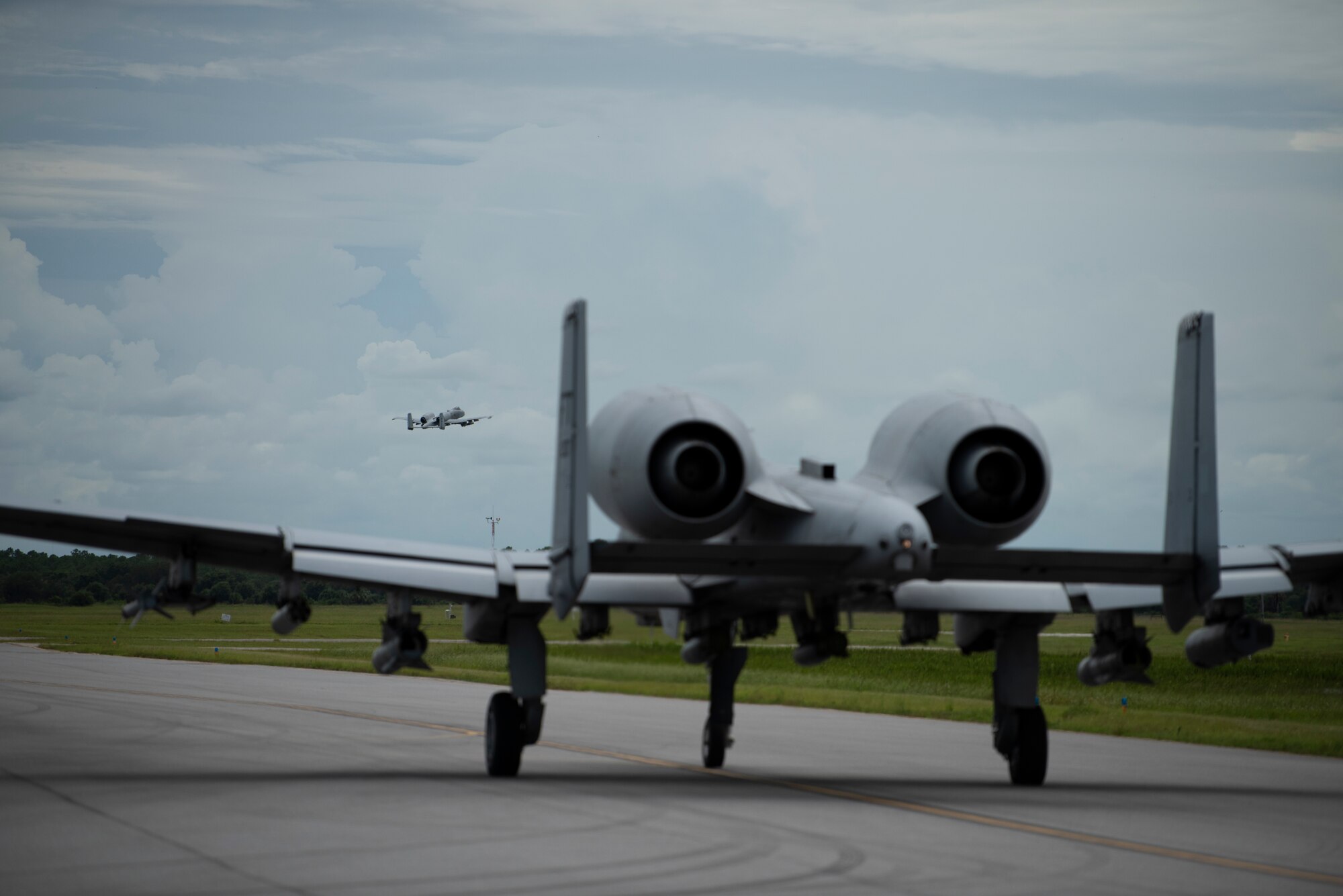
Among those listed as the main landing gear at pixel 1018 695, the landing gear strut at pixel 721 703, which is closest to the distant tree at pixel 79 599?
the landing gear strut at pixel 721 703

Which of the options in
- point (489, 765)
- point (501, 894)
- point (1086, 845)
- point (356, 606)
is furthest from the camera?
point (356, 606)

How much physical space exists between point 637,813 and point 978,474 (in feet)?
16.7

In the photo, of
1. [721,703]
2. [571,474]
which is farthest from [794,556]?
[721,703]

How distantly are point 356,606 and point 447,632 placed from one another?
61.5 meters

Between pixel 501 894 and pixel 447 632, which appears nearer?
pixel 501 894

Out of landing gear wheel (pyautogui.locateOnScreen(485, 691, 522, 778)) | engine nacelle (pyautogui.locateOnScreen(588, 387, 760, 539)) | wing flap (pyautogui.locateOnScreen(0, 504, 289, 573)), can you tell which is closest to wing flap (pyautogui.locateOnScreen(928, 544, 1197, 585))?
engine nacelle (pyautogui.locateOnScreen(588, 387, 760, 539))

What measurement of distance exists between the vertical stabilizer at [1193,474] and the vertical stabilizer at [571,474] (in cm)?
607

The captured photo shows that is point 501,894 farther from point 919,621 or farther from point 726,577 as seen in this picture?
point 919,621

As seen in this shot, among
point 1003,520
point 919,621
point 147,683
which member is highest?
point 1003,520

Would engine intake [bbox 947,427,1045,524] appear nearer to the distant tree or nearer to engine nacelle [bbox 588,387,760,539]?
engine nacelle [bbox 588,387,760,539]

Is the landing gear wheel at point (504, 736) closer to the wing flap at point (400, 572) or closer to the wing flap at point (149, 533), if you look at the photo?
the wing flap at point (400, 572)

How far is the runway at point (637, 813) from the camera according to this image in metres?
11.7

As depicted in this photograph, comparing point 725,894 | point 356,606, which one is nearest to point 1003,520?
point 725,894

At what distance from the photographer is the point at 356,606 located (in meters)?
127
